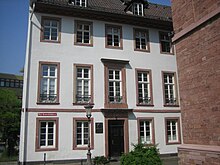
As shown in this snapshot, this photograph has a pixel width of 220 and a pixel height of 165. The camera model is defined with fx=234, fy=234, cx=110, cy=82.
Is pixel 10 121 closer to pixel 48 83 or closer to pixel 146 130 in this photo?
pixel 48 83

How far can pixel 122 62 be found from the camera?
17.9 metres

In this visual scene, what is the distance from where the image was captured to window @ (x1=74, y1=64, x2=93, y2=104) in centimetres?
1642

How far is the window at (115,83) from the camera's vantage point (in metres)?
17.1

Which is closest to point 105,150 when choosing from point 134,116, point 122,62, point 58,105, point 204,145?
point 134,116

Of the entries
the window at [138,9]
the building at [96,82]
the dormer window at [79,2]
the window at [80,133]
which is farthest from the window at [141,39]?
the window at [80,133]

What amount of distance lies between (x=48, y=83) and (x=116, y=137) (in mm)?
6180

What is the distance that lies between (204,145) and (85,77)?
39.0ft

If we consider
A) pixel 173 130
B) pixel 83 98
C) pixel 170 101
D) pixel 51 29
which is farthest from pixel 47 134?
pixel 170 101

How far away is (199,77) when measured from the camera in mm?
6301

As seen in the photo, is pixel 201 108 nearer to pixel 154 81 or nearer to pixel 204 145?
pixel 204 145

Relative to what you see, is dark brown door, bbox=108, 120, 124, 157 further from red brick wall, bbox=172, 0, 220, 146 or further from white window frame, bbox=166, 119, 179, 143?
red brick wall, bbox=172, 0, 220, 146

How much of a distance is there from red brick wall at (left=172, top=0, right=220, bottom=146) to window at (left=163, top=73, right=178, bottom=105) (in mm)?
12274

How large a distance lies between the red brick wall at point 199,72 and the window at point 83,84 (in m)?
10.2

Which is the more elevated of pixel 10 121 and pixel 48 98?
pixel 48 98
